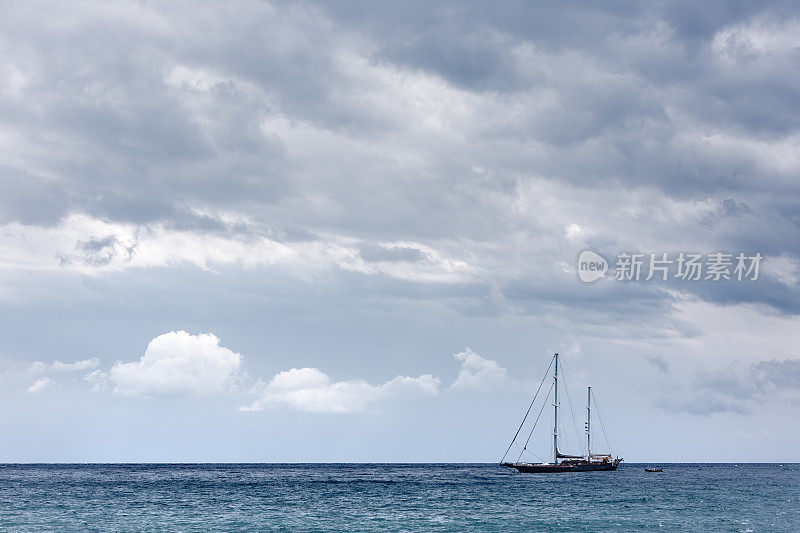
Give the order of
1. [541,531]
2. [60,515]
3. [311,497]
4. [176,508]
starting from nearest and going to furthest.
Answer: [541,531]
[60,515]
[176,508]
[311,497]

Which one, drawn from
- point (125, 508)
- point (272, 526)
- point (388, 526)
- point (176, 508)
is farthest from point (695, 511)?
point (125, 508)

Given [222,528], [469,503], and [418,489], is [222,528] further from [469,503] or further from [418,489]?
[418,489]

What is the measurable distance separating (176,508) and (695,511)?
220 feet

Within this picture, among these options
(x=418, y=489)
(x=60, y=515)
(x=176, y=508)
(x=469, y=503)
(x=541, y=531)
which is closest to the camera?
(x=541, y=531)

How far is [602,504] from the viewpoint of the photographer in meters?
108

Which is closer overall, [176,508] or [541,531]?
[541,531]

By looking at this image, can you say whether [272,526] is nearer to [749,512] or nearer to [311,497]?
[311,497]

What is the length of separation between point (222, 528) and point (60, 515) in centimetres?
2720

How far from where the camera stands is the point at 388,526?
3137 inches

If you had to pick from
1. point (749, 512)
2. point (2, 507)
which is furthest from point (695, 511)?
point (2, 507)

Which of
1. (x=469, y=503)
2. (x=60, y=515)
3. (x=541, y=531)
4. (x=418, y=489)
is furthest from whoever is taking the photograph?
(x=418, y=489)

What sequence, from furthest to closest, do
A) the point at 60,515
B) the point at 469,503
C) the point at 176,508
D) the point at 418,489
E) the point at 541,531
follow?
the point at 418,489 < the point at 469,503 < the point at 176,508 < the point at 60,515 < the point at 541,531

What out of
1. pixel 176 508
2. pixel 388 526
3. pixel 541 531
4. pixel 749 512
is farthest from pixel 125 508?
pixel 749 512

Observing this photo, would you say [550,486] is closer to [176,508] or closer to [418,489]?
[418,489]
